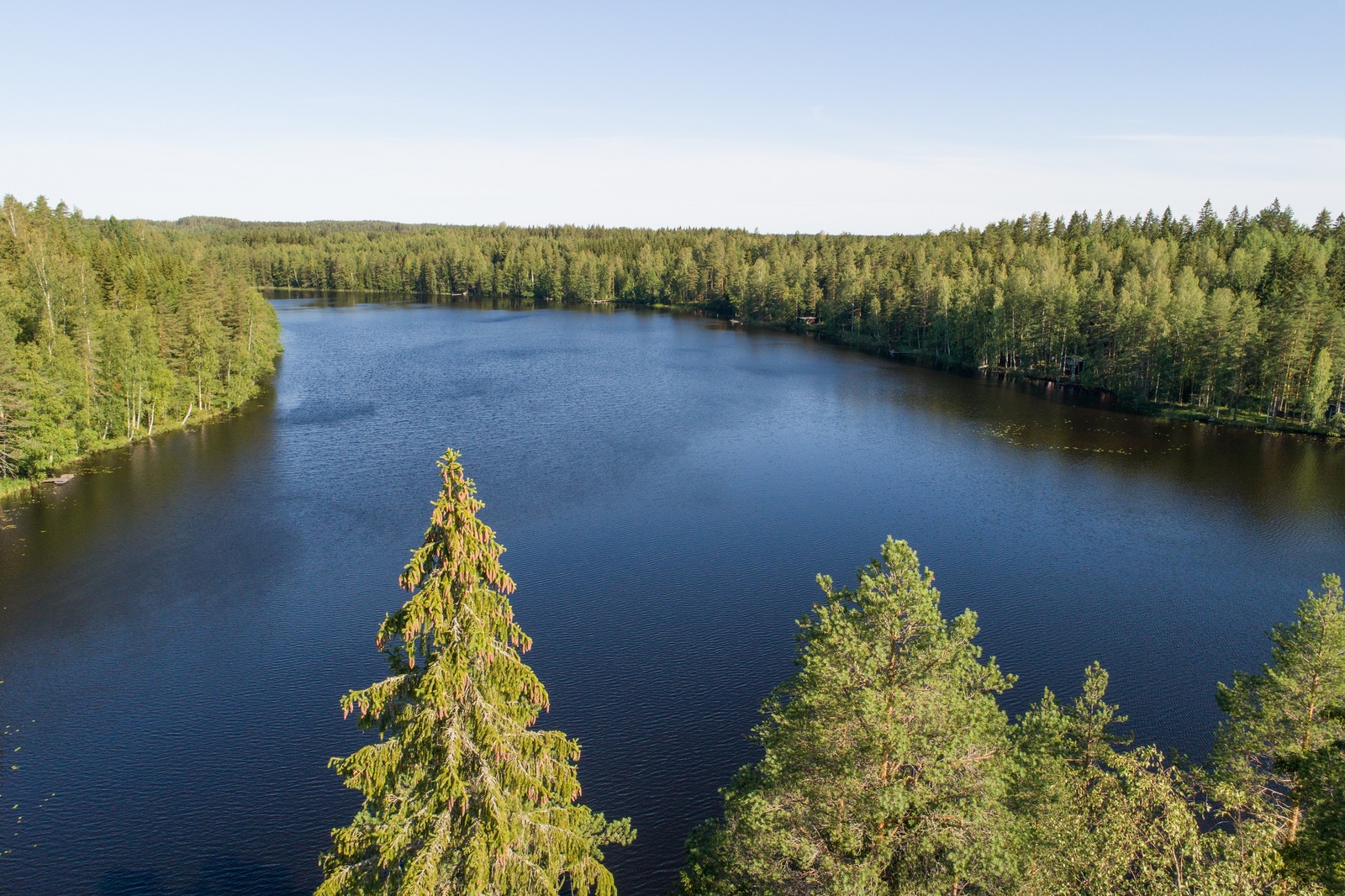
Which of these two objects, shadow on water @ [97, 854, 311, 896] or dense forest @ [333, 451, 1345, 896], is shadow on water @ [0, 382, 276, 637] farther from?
dense forest @ [333, 451, 1345, 896]

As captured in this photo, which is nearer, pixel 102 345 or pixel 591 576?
pixel 591 576

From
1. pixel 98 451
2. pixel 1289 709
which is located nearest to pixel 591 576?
pixel 1289 709

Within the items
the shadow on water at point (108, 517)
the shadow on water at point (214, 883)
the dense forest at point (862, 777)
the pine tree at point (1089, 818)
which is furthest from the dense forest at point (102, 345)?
the pine tree at point (1089, 818)

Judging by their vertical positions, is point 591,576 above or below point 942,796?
below

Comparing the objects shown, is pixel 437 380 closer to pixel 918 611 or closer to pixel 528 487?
pixel 528 487

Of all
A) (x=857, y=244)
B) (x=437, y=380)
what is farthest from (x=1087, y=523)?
(x=857, y=244)

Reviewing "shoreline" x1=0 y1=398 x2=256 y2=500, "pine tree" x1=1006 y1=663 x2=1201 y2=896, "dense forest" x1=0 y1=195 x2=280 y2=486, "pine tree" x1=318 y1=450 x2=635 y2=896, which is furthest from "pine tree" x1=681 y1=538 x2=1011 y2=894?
"shoreline" x1=0 y1=398 x2=256 y2=500

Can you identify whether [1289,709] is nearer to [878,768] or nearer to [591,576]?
[878,768]
